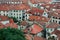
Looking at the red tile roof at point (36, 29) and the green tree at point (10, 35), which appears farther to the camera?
the red tile roof at point (36, 29)

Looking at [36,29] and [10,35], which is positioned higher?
[10,35]

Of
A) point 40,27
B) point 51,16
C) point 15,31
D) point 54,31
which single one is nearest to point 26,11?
point 51,16

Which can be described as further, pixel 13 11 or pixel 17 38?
pixel 13 11

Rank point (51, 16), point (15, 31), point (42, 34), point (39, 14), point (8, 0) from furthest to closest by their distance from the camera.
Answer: point (8, 0)
point (39, 14)
point (51, 16)
point (42, 34)
point (15, 31)

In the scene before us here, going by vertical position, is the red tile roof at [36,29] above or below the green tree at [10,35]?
below

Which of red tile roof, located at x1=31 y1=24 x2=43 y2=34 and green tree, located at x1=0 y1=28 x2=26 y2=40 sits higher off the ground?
green tree, located at x1=0 y1=28 x2=26 y2=40

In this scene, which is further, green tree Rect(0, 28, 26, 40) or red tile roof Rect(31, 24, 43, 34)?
red tile roof Rect(31, 24, 43, 34)

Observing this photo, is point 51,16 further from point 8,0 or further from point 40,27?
point 8,0

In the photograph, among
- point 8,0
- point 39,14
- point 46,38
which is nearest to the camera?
point 46,38

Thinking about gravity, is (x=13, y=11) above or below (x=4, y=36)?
below

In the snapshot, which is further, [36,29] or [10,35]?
[36,29]

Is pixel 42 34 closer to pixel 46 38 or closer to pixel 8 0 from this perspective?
pixel 46 38
